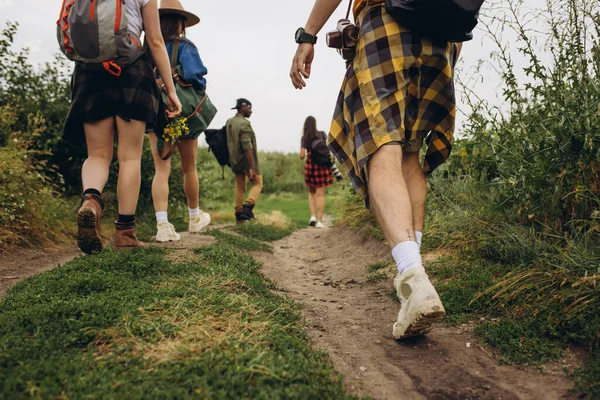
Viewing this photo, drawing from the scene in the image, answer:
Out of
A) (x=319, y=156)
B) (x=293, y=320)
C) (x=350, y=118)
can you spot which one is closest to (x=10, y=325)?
(x=293, y=320)

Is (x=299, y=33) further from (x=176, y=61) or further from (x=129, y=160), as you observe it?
(x=176, y=61)

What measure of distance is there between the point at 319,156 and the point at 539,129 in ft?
20.4

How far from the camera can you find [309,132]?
8844mm

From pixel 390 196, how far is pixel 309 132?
7.03 m

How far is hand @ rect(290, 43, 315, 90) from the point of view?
2.21 m

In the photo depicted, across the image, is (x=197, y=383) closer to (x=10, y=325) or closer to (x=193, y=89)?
→ (x=10, y=325)

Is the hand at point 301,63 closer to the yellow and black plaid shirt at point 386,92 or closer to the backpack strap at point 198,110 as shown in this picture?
the yellow and black plaid shirt at point 386,92

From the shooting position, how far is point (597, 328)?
66.7 inches

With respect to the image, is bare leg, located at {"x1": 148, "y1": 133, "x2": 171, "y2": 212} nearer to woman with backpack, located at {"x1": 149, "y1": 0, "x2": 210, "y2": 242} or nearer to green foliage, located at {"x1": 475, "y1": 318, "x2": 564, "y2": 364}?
woman with backpack, located at {"x1": 149, "y1": 0, "x2": 210, "y2": 242}

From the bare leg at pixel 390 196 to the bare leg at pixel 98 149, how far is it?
184cm

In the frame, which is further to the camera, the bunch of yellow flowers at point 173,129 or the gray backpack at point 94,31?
the bunch of yellow flowers at point 173,129

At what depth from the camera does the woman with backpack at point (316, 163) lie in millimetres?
8766

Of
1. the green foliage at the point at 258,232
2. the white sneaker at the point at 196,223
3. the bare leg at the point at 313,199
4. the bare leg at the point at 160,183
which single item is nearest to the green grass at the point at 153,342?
the bare leg at the point at 160,183

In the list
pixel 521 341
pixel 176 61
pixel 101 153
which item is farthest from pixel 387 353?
Result: pixel 176 61
